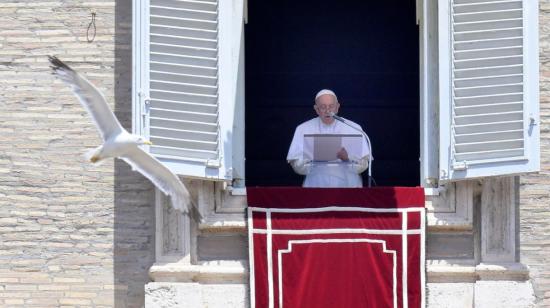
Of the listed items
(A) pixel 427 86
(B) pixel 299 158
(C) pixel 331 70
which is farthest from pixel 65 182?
(C) pixel 331 70

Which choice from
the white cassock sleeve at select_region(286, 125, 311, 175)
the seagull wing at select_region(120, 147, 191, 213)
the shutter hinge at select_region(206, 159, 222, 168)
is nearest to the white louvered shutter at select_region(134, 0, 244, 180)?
the shutter hinge at select_region(206, 159, 222, 168)

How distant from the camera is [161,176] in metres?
12.7

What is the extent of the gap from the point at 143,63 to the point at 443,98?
1.89 metres

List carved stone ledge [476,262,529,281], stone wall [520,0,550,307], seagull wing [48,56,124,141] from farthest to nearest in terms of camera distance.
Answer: stone wall [520,0,550,307], carved stone ledge [476,262,529,281], seagull wing [48,56,124,141]

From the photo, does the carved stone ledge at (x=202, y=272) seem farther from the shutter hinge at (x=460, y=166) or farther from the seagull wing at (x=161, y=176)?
the shutter hinge at (x=460, y=166)

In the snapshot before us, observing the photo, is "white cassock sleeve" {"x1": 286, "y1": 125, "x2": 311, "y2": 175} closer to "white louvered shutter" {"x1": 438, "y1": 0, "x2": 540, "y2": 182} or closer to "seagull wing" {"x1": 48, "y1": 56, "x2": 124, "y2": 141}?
"white louvered shutter" {"x1": 438, "y1": 0, "x2": 540, "y2": 182}

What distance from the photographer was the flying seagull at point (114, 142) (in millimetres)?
12461

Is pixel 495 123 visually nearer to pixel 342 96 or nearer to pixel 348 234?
pixel 348 234

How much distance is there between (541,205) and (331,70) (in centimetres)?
287

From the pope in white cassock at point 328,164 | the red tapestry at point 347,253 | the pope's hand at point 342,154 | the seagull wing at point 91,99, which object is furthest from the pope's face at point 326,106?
the seagull wing at point 91,99

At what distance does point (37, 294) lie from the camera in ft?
43.4

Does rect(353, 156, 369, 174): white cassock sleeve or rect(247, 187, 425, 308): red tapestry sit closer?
rect(247, 187, 425, 308): red tapestry

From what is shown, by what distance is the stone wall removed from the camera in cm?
1307

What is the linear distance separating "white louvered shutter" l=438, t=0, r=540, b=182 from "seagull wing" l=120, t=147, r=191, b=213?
1625mm
